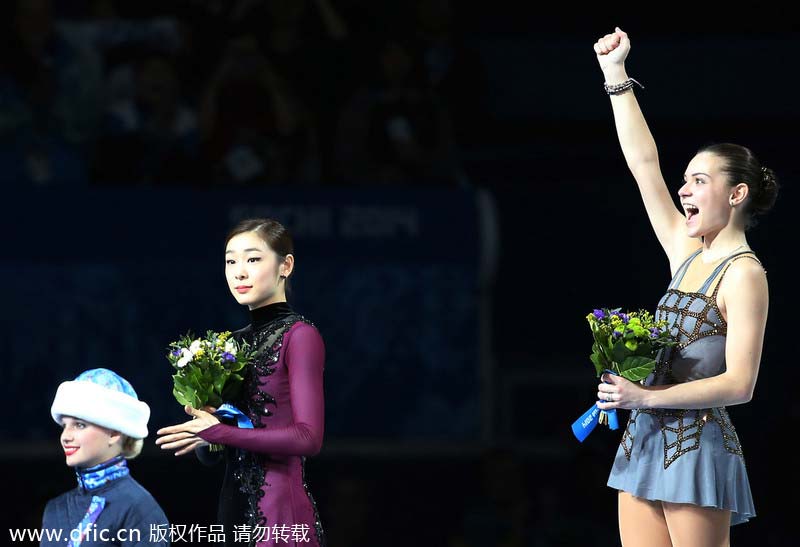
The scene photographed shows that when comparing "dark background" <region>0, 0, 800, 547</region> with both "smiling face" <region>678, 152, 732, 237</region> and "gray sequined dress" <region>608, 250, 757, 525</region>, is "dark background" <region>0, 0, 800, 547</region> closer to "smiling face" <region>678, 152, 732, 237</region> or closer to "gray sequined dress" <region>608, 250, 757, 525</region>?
"gray sequined dress" <region>608, 250, 757, 525</region>

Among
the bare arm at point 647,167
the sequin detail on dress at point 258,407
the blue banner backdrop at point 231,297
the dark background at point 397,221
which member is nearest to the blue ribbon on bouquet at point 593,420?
the bare arm at point 647,167

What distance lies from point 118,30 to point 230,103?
879mm

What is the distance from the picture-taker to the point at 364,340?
7.08m

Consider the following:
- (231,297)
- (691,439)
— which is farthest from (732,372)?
(231,297)

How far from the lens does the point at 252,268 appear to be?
12.8 feet

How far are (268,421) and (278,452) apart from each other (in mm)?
154

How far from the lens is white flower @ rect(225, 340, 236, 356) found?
380 centimetres

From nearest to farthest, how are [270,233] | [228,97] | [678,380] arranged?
1. [678,380]
2. [270,233]
3. [228,97]

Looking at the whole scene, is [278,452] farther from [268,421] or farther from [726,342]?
[726,342]

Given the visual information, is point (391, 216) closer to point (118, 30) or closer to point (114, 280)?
point (114, 280)

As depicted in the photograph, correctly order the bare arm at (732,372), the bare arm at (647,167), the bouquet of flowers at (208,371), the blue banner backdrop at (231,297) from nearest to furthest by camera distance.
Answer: the bare arm at (732,372)
the bouquet of flowers at (208,371)
the bare arm at (647,167)
the blue banner backdrop at (231,297)

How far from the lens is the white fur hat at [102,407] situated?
401 cm

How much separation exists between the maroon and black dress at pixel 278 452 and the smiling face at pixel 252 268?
0.11 metres

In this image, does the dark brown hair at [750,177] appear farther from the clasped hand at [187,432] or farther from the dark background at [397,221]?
the dark background at [397,221]
